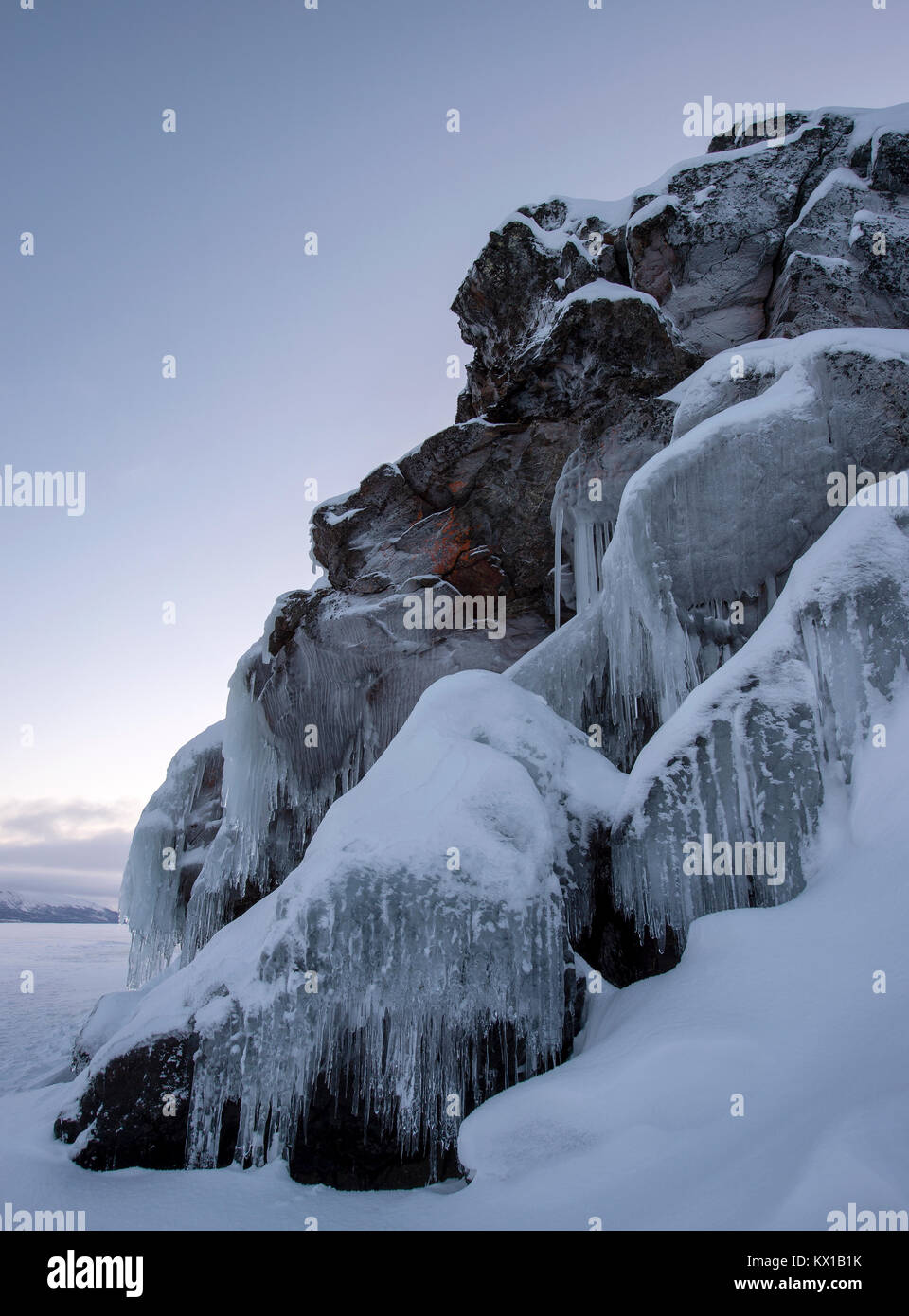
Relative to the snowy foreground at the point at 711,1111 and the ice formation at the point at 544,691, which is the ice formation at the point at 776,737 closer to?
the ice formation at the point at 544,691

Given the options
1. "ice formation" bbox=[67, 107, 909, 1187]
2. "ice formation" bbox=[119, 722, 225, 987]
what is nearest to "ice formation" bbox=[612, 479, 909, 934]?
"ice formation" bbox=[67, 107, 909, 1187]

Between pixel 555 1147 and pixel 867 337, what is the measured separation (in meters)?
7.64

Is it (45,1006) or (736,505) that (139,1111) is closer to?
(736,505)

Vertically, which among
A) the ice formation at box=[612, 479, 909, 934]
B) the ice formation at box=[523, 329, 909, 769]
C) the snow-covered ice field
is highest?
the ice formation at box=[523, 329, 909, 769]

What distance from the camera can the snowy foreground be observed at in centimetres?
270

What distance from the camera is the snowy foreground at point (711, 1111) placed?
2.70m

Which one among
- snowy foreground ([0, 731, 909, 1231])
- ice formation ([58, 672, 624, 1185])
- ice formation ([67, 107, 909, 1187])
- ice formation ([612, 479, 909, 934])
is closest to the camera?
snowy foreground ([0, 731, 909, 1231])

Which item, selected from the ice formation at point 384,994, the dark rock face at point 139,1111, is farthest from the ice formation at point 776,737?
the dark rock face at point 139,1111

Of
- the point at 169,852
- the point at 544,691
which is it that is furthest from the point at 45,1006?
the point at 544,691

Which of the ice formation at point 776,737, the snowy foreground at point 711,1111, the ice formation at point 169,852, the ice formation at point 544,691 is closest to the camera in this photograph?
the snowy foreground at point 711,1111

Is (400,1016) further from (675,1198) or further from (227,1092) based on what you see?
(675,1198)

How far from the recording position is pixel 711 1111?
3.07 m

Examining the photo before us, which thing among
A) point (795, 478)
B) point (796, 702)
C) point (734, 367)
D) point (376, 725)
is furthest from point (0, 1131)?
point (734, 367)

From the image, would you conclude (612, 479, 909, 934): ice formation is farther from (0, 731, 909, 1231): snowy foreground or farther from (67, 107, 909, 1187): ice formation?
(0, 731, 909, 1231): snowy foreground
